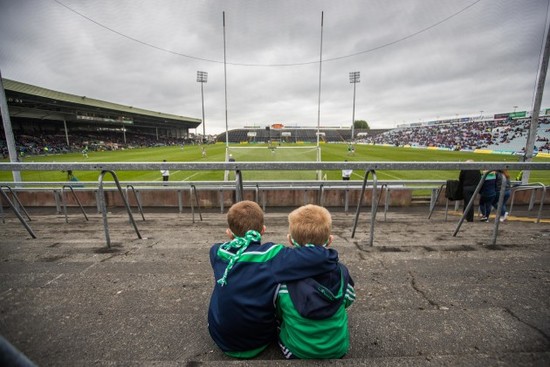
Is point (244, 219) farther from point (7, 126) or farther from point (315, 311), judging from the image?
point (7, 126)

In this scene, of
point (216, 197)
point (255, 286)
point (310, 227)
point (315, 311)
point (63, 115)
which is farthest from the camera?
point (63, 115)

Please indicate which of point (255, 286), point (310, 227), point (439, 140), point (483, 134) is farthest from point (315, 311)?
point (483, 134)

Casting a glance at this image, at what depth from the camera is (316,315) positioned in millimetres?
1427

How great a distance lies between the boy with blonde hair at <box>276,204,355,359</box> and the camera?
4.68 ft

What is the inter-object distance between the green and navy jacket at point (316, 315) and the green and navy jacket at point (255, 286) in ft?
0.20

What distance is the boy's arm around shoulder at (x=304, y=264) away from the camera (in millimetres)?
1447

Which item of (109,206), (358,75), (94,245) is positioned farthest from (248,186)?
(358,75)

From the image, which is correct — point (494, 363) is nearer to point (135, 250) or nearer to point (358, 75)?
point (135, 250)

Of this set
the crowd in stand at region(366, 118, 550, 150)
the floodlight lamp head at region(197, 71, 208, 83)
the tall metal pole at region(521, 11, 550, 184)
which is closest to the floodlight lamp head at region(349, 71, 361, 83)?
the crowd in stand at region(366, 118, 550, 150)

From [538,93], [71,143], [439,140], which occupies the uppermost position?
[538,93]

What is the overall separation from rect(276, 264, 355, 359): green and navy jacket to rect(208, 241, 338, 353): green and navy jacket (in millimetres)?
62

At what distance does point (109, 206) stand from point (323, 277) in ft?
36.1

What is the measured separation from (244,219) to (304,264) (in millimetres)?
577

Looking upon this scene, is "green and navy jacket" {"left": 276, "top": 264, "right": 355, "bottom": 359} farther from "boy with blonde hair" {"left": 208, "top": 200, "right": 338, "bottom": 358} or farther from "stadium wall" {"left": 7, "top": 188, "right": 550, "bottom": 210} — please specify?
"stadium wall" {"left": 7, "top": 188, "right": 550, "bottom": 210}
